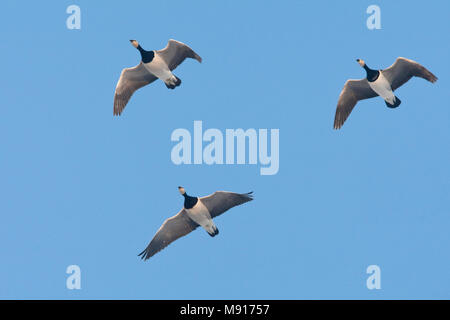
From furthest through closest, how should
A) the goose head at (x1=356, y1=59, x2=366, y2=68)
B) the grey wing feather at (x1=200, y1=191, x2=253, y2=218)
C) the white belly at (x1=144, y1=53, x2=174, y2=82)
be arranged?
the goose head at (x1=356, y1=59, x2=366, y2=68)
the white belly at (x1=144, y1=53, x2=174, y2=82)
the grey wing feather at (x1=200, y1=191, x2=253, y2=218)

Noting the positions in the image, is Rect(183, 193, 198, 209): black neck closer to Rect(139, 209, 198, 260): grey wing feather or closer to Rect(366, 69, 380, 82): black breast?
Rect(139, 209, 198, 260): grey wing feather

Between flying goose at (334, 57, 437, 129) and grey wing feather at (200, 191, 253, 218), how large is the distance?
4.09 metres

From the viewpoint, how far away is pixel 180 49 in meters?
26.2

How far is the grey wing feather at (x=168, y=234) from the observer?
83.4ft

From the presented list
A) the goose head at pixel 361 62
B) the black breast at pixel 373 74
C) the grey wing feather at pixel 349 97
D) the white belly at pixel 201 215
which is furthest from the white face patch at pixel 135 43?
the black breast at pixel 373 74

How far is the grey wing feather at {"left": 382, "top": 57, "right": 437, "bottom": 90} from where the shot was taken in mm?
25531

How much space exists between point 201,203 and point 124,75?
185 inches

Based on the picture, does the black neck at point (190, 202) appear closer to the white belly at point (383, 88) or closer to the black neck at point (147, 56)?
the black neck at point (147, 56)

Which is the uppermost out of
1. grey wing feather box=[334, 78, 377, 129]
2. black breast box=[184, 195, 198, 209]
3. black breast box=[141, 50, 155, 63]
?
black breast box=[141, 50, 155, 63]

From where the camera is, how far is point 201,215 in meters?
25.0

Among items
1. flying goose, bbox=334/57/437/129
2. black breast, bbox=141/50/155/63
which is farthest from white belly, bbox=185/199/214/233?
flying goose, bbox=334/57/437/129

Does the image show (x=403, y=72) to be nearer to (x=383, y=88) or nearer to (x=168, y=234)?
(x=383, y=88)
